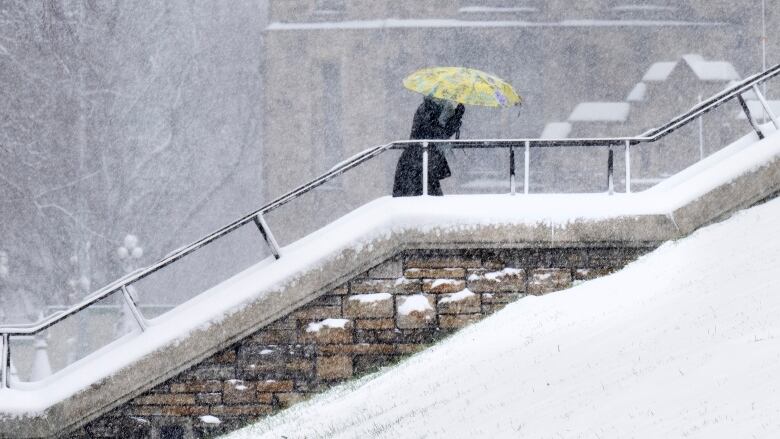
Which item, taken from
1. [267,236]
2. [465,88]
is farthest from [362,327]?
[465,88]

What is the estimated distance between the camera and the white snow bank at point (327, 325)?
10.3 metres

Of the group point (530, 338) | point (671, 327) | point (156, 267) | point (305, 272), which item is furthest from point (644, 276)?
point (156, 267)

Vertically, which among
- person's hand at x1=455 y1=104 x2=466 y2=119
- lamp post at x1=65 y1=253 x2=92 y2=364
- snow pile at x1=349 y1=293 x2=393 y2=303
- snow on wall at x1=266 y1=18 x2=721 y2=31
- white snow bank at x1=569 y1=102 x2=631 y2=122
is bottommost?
lamp post at x1=65 y1=253 x2=92 y2=364

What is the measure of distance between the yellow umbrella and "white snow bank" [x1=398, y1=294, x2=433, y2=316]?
6.01 feet

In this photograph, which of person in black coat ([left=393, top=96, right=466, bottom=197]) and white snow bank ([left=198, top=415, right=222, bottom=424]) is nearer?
white snow bank ([left=198, top=415, right=222, bottom=424])

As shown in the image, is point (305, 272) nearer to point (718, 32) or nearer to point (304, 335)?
point (304, 335)

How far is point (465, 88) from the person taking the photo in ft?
36.6

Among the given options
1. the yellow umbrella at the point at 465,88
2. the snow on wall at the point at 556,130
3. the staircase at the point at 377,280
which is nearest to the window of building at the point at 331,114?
the snow on wall at the point at 556,130

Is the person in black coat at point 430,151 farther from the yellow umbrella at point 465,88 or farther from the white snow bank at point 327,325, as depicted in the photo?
the white snow bank at point 327,325

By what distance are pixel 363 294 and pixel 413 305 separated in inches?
16.5

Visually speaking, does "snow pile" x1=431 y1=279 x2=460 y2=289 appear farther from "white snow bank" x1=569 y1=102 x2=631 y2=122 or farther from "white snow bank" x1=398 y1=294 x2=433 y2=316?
"white snow bank" x1=569 y1=102 x2=631 y2=122

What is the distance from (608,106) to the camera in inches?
1369

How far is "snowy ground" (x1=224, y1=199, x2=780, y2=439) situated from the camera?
5578 mm

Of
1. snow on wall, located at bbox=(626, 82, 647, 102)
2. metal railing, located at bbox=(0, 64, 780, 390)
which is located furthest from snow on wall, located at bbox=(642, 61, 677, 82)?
metal railing, located at bbox=(0, 64, 780, 390)
